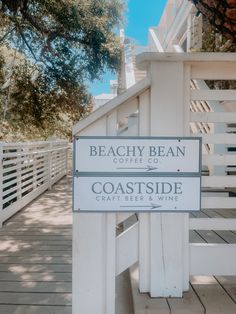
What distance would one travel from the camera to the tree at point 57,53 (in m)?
7.29

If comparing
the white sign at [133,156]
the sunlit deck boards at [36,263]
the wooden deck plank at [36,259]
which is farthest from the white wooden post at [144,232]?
the wooden deck plank at [36,259]

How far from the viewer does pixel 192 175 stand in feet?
4.84

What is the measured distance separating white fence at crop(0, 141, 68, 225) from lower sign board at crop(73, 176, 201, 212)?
3.02 meters

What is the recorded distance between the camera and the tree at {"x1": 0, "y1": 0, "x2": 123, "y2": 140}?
7293 mm

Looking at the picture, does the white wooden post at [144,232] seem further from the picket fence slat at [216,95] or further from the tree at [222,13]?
the tree at [222,13]

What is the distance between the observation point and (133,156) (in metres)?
1.46

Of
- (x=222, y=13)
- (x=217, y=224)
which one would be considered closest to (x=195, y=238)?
(x=217, y=224)

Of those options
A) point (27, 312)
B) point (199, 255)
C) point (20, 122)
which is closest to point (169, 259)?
point (199, 255)

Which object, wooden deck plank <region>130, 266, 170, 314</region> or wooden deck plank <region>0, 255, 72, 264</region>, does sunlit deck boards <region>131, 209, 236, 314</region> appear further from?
wooden deck plank <region>0, 255, 72, 264</region>

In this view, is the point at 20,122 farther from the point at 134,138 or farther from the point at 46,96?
the point at 134,138

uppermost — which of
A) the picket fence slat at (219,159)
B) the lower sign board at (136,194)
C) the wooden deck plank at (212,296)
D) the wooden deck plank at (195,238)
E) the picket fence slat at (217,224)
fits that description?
the picket fence slat at (219,159)

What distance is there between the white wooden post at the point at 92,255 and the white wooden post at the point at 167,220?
0.21m

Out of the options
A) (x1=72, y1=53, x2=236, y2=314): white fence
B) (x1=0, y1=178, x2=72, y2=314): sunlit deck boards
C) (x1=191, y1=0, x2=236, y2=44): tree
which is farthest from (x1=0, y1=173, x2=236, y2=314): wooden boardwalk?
(x1=191, y1=0, x2=236, y2=44): tree

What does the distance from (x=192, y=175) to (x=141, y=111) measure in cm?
36
